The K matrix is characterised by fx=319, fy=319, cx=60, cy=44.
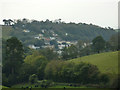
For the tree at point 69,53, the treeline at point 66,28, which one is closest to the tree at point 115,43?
the tree at point 69,53

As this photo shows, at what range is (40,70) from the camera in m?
52.2

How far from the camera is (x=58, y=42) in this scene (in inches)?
6329

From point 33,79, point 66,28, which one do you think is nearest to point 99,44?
point 33,79

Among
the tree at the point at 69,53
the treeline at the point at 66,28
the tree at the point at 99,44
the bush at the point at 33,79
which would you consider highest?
the treeline at the point at 66,28

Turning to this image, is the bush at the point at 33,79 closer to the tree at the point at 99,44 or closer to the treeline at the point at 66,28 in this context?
the tree at the point at 99,44

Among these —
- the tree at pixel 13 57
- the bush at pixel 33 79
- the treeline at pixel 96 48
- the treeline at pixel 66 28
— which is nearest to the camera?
the bush at pixel 33 79

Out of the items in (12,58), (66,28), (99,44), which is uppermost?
(66,28)

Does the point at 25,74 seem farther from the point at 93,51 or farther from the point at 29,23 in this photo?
the point at 29,23

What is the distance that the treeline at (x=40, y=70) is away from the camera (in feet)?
146

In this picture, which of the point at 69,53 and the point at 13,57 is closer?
the point at 13,57

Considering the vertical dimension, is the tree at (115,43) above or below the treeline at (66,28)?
below

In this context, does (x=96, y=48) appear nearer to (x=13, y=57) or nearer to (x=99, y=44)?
(x=99, y=44)

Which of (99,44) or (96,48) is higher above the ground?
(99,44)

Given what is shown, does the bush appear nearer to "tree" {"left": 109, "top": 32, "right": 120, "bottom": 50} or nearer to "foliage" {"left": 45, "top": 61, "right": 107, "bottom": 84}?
Result: "foliage" {"left": 45, "top": 61, "right": 107, "bottom": 84}
